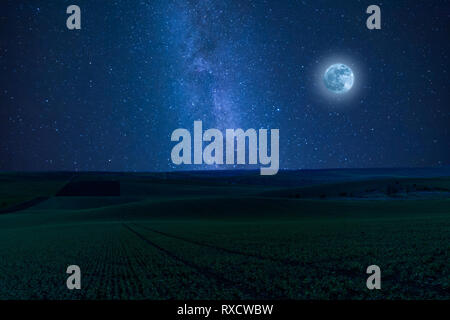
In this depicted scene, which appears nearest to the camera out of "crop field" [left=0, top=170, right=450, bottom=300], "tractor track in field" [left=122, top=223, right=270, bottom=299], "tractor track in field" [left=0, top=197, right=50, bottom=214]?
"tractor track in field" [left=122, top=223, right=270, bottom=299]

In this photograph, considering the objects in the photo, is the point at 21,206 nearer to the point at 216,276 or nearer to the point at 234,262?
the point at 234,262

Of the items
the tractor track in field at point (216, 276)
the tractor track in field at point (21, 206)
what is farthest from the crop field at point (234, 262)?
the tractor track in field at point (21, 206)

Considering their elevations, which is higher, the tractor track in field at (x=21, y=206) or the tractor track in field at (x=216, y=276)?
the tractor track in field at (x=216, y=276)

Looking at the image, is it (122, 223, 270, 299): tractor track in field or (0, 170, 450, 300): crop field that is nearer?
(122, 223, 270, 299): tractor track in field

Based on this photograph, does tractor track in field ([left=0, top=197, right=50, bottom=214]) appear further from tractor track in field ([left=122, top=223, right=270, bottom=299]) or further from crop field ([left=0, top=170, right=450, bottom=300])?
tractor track in field ([left=122, top=223, right=270, bottom=299])

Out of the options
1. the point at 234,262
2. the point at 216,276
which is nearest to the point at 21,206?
the point at 234,262

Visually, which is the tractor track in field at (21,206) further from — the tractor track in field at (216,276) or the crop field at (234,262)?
the tractor track in field at (216,276)

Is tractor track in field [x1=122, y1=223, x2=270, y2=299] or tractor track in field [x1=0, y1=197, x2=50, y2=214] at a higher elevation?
tractor track in field [x1=122, y1=223, x2=270, y2=299]

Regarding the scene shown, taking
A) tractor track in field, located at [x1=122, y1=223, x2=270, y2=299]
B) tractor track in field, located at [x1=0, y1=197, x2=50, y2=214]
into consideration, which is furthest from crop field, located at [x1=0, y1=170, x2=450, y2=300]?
tractor track in field, located at [x1=0, y1=197, x2=50, y2=214]

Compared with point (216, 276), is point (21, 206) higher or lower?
lower

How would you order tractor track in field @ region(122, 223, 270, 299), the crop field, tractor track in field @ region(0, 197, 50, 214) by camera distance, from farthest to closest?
1. tractor track in field @ region(0, 197, 50, 214)
2. the crop field
3. tractor track in field @ region(122, 223, 270, 299)

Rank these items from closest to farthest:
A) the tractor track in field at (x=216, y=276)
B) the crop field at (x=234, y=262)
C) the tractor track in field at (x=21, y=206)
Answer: the tractor track in field at (x=216, y=276) → the crop field at (x=234, y=262) → the tractor track in field at (x=21, y=206)
